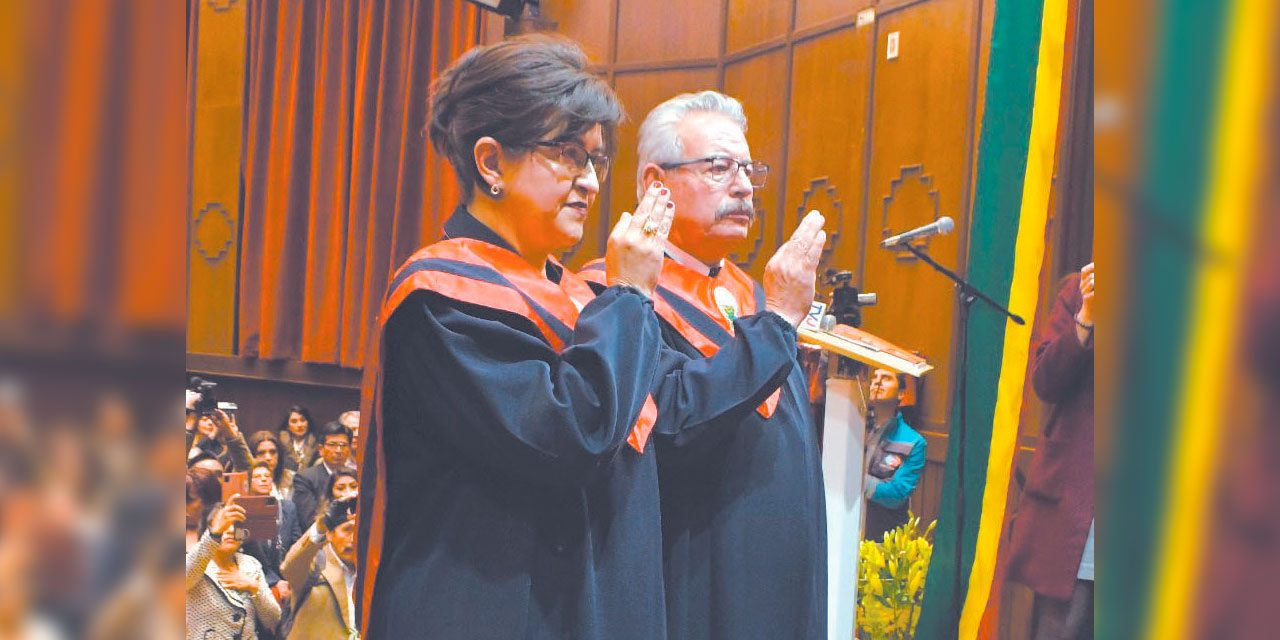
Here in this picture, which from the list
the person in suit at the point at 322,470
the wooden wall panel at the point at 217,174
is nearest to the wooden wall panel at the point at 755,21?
the person in suit at the point at 322,470

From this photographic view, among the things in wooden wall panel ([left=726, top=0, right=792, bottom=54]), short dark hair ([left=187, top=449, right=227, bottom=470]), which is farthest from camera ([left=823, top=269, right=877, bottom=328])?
wooden wall panel ([left=726, top=0, right=792, bottom=54])

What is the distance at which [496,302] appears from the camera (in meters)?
1.39

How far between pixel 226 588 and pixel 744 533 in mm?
2077

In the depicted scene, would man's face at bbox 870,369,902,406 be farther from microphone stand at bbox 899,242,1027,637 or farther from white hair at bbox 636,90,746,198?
white hair at bbox 636,90,746,198

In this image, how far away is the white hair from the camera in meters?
2.02

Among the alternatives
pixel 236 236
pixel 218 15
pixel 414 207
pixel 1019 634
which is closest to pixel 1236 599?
pixel 1019 634

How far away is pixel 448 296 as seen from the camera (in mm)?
1355

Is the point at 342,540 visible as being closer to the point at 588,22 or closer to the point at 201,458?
the point at 201,458

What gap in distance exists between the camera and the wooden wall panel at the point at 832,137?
503 centimetres

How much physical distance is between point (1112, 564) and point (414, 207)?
595 cm

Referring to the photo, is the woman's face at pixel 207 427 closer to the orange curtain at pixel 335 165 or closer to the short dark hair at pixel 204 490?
the short dark hair at pixel 204 490

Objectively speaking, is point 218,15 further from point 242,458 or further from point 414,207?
point 242,458

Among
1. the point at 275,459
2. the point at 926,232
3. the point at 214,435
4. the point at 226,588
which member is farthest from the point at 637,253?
the point at 275,459

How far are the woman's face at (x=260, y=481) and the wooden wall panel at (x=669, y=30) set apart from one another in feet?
9.32
